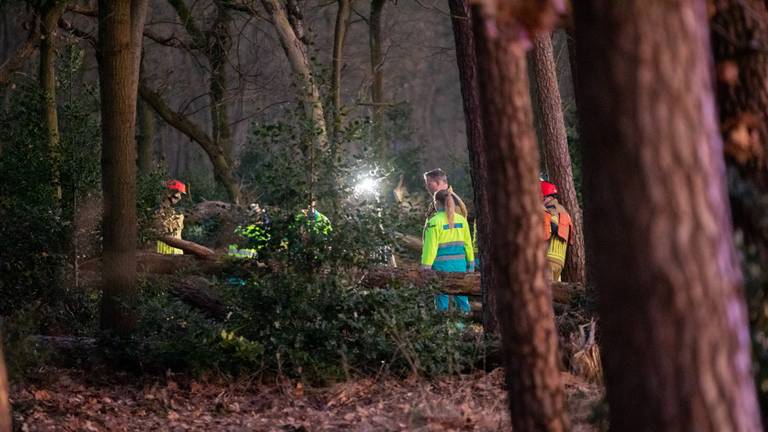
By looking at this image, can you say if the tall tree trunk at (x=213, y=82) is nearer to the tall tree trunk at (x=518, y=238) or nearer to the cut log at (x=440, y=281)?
the cut log at (x=440, y=281)

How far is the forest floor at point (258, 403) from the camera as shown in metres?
7.47

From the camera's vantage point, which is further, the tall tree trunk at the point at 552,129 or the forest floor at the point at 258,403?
the tall tree trunk at the point at 552,129

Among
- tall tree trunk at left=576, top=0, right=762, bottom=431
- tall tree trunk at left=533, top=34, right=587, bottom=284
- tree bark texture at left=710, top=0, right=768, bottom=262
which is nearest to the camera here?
tall tree trunk at left=576, top=0, right=762, bottom=431

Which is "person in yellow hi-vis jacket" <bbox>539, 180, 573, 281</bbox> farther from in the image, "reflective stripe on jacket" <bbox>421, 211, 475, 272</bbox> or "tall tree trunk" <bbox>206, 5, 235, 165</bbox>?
"tall tree trunk" <bbox>206, 5, 235, 165</bbox>

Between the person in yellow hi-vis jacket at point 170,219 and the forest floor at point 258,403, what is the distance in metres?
4.69

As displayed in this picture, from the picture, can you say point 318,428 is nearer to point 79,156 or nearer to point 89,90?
point 79,156

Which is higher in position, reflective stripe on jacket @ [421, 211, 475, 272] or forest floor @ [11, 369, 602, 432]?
reflective stripe on jacket @ [421, 211, 475, 272]

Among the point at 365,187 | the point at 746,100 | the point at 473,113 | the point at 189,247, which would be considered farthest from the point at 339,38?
the point at 746,100

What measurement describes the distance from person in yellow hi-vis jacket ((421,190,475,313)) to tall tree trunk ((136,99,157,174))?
32.4 feet

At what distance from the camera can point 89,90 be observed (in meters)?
14.2

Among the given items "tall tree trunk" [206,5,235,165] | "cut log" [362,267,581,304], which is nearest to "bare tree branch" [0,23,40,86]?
"tall tree trunk" [206,5,235,165]

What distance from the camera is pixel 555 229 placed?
12289mm

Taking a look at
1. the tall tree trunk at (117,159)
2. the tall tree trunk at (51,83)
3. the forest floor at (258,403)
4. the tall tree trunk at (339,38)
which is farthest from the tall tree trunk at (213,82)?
the forest floor at (258,403)

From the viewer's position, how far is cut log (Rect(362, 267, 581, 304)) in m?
10.6
